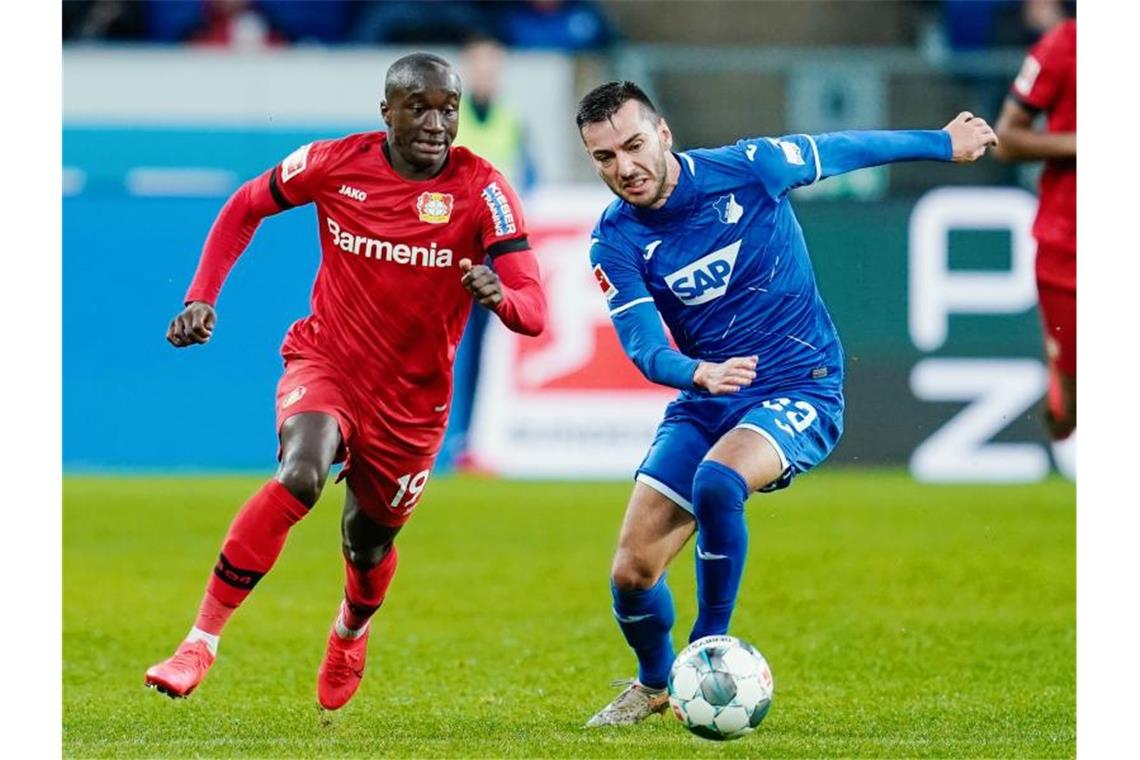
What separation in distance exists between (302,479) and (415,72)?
4.71ft

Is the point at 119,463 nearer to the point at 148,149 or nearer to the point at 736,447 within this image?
the point at 148,149

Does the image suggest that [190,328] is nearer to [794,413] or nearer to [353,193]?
[353,193]

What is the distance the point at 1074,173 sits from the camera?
9.70m

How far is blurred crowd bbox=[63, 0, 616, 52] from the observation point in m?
16.5

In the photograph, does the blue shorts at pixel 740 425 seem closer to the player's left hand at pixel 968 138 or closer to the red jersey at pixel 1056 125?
the player's left hand at pixel 968 138

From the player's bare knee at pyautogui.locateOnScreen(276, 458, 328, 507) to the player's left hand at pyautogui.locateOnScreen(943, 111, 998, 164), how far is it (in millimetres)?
2477

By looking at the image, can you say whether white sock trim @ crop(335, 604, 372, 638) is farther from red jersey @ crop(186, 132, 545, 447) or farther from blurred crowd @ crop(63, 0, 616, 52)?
blurred crowd @ crop(63, 0, 616, 52)

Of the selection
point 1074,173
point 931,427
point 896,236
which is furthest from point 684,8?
point 1074,173

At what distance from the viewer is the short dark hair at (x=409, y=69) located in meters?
6.98

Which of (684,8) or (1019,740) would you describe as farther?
(684,8)

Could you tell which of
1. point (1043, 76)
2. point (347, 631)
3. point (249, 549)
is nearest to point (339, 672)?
point (347, 631)

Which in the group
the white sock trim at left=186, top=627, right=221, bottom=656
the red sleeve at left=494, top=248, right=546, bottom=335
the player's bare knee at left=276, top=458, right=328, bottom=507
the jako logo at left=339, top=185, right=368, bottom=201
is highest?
the jako logo at left=339, top=185, right=368, bottom=201

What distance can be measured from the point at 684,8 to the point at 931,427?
5.18 meters

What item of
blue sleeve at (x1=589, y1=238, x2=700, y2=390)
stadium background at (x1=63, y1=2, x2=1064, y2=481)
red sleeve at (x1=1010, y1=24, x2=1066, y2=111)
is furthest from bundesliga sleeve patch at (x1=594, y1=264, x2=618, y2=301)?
stadium background at (x1=63, y1=2, x2=1064, y2=481)
